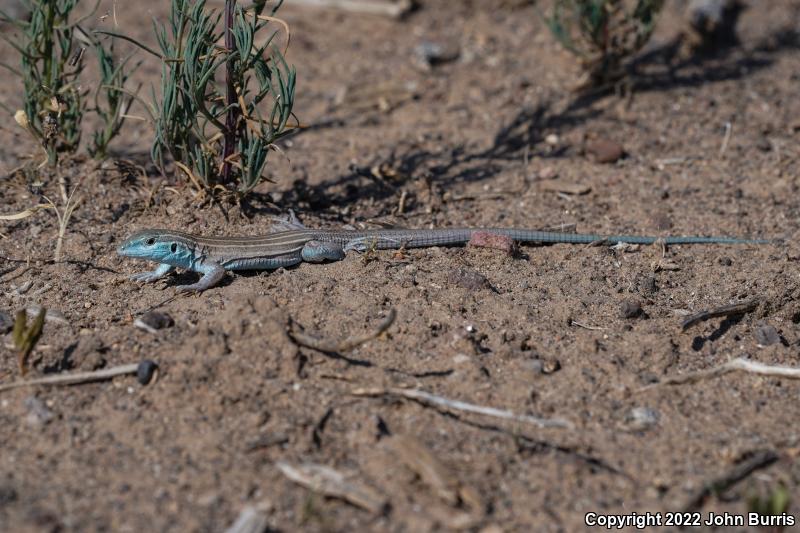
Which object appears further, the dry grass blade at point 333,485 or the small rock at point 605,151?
the small rock at point 605,151

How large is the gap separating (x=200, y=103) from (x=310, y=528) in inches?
101

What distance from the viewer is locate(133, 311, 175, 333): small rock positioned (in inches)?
165

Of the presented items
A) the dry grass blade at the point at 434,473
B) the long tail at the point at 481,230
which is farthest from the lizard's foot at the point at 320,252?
the dry grass blade at the point at 434,473

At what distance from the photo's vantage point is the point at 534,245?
17.7 feet

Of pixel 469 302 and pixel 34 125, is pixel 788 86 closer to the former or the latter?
pixel 469 302

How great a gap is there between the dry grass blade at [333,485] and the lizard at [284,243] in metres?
1.64

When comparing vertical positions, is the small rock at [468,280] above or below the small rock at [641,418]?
above

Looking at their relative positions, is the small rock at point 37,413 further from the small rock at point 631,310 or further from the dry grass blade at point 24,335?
the small rock at point 631,310

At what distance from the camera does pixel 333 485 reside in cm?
333

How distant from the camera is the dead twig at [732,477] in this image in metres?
3.37

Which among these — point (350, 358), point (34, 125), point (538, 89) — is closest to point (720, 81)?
point (538, 89)

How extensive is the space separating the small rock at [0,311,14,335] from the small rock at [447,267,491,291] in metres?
2.36

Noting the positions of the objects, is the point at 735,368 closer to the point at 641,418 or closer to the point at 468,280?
the point at 641,418

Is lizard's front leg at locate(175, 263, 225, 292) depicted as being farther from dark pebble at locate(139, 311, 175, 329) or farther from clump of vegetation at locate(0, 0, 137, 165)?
clump of vegetation at locate(0, 0, 137, 165)
